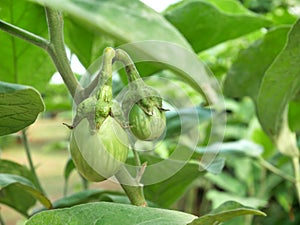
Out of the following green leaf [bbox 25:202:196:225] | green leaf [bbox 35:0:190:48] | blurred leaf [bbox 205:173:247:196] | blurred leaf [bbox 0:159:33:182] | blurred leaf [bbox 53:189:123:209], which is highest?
green leaf [bbox 35:0:190:48]

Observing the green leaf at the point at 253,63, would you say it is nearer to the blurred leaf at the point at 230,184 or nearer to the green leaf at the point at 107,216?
the green leaf at the point at 107,216

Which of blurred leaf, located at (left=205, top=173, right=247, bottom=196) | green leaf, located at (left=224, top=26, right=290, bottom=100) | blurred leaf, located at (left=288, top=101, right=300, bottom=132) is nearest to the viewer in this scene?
green leaf, located at (left=224, top=26, right=290, bottom=100)

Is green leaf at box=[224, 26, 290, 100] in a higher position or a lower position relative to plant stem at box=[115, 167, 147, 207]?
lower

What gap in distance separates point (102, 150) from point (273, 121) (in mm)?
310

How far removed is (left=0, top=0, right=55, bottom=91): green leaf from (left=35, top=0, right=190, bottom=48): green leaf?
26cm

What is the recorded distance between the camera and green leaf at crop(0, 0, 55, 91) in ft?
1.64

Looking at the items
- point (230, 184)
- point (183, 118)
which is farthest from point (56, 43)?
point (230, 184)

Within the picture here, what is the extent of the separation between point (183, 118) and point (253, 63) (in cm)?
11

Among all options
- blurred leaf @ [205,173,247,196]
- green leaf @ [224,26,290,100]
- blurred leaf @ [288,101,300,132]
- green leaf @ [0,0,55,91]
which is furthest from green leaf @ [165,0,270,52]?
blurred leaf @ [205,173,247,196]

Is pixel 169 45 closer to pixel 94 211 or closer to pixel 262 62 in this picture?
pixel 94 211

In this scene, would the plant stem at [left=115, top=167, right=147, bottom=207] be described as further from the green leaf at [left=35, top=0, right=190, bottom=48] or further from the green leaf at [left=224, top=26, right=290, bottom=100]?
the green leaf at [left=224, top=26, right=290, bottom=100]

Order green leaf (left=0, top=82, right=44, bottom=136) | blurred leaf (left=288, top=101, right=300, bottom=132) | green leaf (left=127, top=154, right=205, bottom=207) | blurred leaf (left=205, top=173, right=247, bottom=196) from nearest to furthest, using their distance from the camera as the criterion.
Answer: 1. green leaf (left=0, top=82, right=44, bottom=136)
2. green leaf (left=127, top=154, right=205, bottom=207)
3. blurred leaf (left=288, top=101, right=300, bottom=132)
4. blurred leaf (left=205, top=173, right=247, bottom=196)

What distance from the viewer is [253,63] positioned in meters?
0.65

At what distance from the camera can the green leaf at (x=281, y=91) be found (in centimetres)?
43
